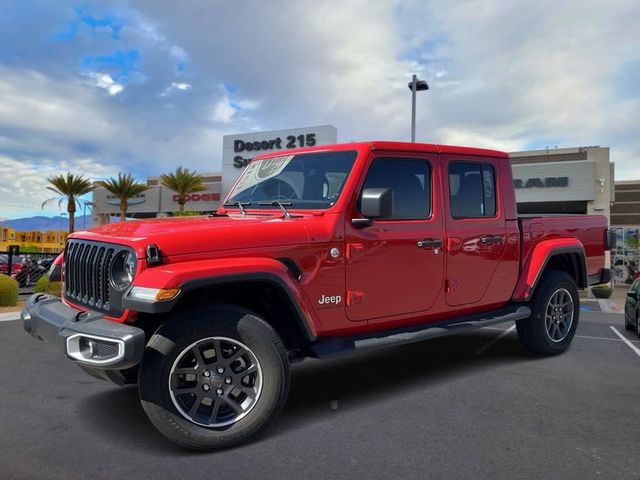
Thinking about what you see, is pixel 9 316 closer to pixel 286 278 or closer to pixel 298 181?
pixel 298 181

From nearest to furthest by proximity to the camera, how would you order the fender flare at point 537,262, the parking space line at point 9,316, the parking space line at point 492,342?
the fender flare at point 537,262
the parking space line at point 492,342
the parking space line at point 9,316

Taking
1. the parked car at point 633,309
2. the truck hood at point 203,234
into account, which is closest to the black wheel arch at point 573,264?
the parked car at point 633,309

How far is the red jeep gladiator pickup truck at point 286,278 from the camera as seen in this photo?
3139mm

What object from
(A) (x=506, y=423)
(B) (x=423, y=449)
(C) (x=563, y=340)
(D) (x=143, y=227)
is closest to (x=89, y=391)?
(D) (x=143, y=227)

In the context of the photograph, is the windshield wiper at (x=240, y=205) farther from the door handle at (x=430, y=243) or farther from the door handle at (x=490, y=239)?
the door handle at (x=490, y=239)

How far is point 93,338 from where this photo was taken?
10.0 feet

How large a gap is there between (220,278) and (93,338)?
2.65 feet

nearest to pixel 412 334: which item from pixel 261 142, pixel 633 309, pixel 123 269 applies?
pixel 123 269

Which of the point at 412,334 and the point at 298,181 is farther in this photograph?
the point at 298,181

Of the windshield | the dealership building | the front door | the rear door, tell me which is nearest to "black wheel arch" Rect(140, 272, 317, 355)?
the front door

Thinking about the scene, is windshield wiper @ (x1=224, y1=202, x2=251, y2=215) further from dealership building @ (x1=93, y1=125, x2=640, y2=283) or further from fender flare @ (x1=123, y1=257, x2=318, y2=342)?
dealership building @ (x1=93, y1=125, x2=640, y2=283)

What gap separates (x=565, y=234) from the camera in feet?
19.5

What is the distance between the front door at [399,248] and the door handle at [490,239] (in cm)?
60

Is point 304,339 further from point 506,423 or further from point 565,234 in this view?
point 565,234
